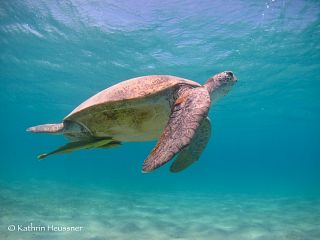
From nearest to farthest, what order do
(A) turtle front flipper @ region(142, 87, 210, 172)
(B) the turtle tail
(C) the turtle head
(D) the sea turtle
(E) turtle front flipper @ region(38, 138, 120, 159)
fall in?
(A) turtle front flipper @ region(142, 87, 210, 172), (D) the sea turtle, (E) turtle front flipper @ region(38, 138, 120, 159), (B) the turtle tail, (C) the turtle head

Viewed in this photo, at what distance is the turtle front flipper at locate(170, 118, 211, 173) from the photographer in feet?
16.6

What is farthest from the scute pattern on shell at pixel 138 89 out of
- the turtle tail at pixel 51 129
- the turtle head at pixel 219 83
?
the turtle head at pixel 219 83

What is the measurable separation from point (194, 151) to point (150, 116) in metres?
1.54

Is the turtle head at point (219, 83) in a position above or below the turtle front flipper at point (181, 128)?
above

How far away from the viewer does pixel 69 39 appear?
61.5 feet

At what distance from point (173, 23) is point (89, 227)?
12.2 meters

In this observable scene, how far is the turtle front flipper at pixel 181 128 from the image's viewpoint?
2.74 meters

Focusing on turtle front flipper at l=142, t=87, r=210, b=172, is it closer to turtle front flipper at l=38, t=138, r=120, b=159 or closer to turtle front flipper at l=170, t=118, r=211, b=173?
turtle front flipper at l=170, t=118, r=211, b=173

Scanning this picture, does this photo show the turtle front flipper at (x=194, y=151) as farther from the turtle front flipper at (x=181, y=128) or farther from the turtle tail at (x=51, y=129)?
the turtle tail at (x=51, y=129)

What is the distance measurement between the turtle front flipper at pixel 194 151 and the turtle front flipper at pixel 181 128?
1546 mm

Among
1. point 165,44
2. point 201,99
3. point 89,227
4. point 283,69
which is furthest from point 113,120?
point 283,69

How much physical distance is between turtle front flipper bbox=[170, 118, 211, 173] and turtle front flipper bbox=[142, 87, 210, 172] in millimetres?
1546

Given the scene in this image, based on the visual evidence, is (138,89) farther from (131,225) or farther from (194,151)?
(131,225)

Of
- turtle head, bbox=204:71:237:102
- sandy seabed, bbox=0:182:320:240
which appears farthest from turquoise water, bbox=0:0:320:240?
turtle head, bbox=204:71:237:102
